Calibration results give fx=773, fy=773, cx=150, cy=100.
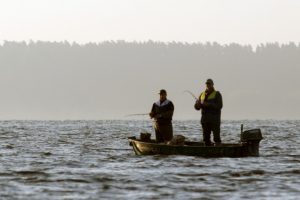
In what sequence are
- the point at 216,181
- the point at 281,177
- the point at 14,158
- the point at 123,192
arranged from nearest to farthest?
1. the point at 123,192
2. the point at 216,181
3. the point at 281,177
4. the point at 14,158

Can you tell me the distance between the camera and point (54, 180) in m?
17.8

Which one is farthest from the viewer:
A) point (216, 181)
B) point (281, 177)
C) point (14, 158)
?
point (14, 158)

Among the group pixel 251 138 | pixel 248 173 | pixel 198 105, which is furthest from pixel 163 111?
pixel 248 173

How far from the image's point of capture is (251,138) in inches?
882

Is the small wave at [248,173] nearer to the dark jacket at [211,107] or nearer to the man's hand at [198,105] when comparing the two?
the dark jacket at [211,107]

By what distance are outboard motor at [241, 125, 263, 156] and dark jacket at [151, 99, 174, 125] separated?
7.37 feet

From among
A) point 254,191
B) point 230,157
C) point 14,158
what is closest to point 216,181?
point 254,191

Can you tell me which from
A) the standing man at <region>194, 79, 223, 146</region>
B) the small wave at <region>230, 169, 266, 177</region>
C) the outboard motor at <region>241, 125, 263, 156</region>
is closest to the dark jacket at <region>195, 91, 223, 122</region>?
the standing man at <region>194, 79, 223, 146</region>

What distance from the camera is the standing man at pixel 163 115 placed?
2306 centimetres

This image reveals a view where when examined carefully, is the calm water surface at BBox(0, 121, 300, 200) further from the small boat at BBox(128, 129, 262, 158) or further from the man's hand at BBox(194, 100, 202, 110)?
the man's hand at BBox(194, 100, 202, 110)

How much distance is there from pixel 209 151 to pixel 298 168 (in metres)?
2.73

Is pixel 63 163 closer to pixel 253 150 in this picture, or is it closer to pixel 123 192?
pixel 253 150

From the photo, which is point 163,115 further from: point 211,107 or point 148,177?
point 148,177

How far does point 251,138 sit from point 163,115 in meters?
2.73
